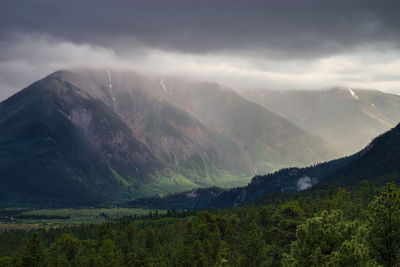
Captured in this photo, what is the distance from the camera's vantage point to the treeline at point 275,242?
244ft

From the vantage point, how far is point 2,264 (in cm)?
15738

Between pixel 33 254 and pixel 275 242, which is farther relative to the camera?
pixel 33 254

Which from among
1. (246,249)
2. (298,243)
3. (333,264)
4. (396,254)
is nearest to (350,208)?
(246,249)

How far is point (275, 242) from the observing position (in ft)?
462

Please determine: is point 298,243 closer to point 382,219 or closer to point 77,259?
point 382,219

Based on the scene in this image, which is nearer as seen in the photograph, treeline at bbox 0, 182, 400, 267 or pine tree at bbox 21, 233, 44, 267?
treeline at bbox 0, 182, 400, 267

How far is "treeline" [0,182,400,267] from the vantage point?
244 ft

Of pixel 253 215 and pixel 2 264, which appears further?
pixel 253 215

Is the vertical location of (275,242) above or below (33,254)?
below

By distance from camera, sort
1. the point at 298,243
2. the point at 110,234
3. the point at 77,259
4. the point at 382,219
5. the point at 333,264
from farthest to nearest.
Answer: the point at 110,234
the point at 77,259
the point at 382,219
the point at 298,243
the point at 333,264

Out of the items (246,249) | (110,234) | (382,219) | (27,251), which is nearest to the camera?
(382,219)

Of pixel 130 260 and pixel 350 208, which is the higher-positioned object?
pixel 350 208

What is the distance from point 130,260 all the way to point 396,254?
94.6m

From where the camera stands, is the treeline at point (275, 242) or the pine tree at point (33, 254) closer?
the treeline at point (275, 242)
